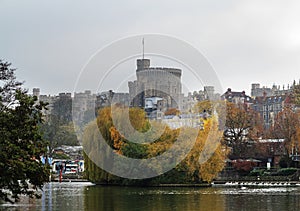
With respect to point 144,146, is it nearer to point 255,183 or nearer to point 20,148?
point 255,183

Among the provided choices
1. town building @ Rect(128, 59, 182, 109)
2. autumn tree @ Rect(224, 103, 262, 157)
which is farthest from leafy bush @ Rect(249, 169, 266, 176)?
town building @ Rect(128, 59, 182, 109)

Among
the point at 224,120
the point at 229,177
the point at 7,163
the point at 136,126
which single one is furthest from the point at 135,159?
the point at 7,163

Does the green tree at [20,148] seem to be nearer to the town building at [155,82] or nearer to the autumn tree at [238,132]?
the autumn tree at [238,132]

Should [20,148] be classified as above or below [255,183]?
above

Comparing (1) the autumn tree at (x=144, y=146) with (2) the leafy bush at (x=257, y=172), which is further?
(2) the leafy bush at (x=257, y=172)

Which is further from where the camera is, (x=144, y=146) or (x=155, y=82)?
(x=155, y=82)

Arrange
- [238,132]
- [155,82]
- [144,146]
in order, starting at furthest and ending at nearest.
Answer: [155,82] < [238,132] < [144,146]

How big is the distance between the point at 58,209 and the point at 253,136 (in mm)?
50909

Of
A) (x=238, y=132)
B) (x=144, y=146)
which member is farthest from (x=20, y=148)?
(x=238, y=132)

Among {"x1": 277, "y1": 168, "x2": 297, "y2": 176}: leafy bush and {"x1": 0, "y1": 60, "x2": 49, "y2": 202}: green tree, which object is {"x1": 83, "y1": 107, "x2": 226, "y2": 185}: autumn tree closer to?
{"x1": 277, "y1": 168, "x2": 297, "y2": 176}: leafy bush

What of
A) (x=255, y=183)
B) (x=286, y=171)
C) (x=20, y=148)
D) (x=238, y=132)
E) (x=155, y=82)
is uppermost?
(x=155, y=82)

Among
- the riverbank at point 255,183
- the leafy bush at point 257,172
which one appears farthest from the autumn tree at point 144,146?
the leafy bush at point 257,172

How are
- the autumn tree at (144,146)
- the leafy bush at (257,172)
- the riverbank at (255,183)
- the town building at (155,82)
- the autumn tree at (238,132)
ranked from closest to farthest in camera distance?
1. the autumn tree at (144,146)
2. the riverbank at (255,183)
3. the leafy bush at (257,172)
4. the autumn tree at (238,132)
5. the town building at (155,82)

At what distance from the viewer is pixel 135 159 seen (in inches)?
2373
